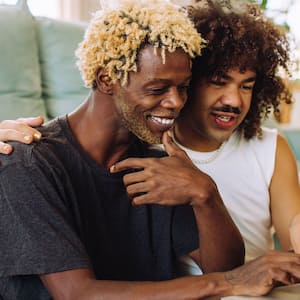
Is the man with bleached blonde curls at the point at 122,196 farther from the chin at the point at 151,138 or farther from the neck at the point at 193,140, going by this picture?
the neck at the point at 193,140

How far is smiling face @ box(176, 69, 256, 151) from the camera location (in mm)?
1307

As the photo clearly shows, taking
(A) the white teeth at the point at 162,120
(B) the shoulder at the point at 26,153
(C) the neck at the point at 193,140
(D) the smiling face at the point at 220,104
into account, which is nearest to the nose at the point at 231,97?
(D) the smiling face at the point at 220,104

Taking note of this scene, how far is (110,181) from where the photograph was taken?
113 cm

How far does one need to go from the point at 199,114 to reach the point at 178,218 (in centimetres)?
30

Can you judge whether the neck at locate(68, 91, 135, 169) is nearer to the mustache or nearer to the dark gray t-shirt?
the dark gray t-shirt

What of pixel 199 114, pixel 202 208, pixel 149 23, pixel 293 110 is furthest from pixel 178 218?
pixel 293 110

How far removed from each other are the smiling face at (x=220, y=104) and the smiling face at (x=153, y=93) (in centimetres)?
22

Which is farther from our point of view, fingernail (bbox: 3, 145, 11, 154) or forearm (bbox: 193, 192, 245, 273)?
forearm (bbox: 193, 192, 245, 273)

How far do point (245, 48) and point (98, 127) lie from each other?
0.46 metres

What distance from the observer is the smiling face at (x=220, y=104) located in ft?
4.29

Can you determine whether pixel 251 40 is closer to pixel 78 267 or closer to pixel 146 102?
pixel 146 102

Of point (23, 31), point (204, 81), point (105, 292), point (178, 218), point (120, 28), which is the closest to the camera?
point (105, 292)

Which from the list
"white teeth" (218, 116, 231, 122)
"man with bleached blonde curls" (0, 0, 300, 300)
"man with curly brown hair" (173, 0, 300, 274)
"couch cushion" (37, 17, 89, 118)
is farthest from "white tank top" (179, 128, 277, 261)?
"couch cushion" (37, 17, 89, 118)

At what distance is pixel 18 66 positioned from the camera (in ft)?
5.61
